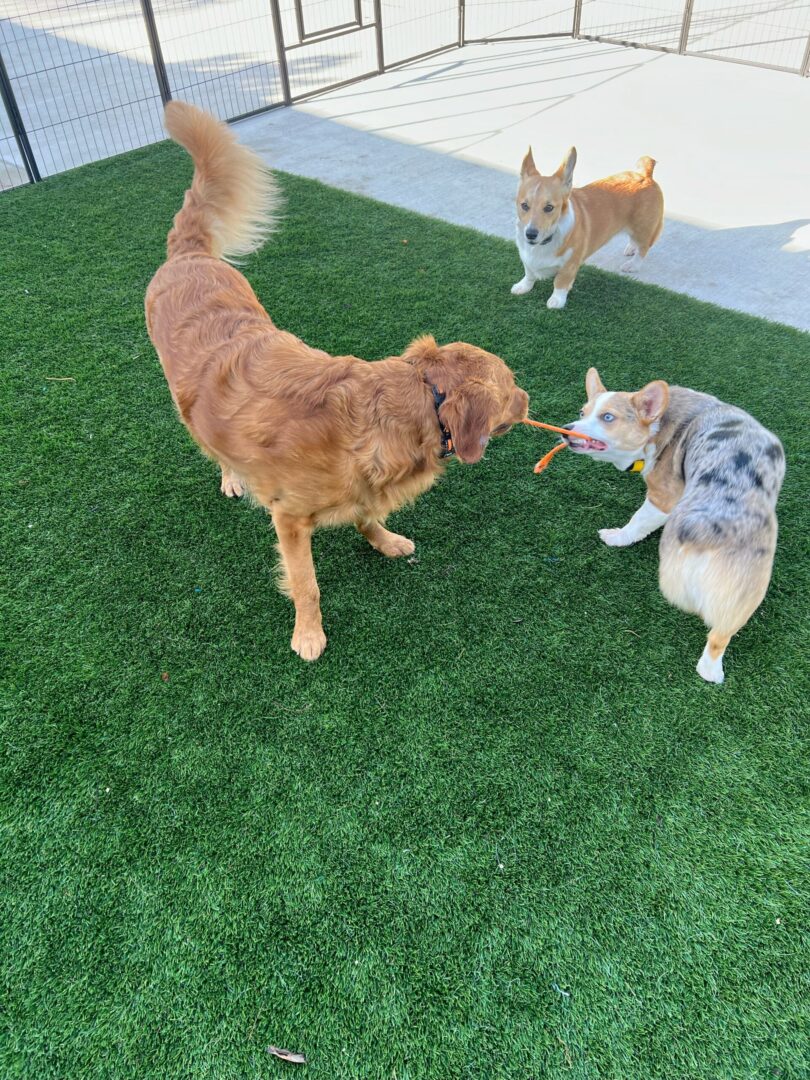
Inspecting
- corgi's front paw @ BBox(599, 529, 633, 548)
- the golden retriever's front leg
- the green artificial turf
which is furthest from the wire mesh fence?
corgi's front paw @ BBox(599, 529, 633, 548)

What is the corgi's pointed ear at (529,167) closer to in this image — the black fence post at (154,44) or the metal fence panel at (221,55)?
the black fence post at (154,44)

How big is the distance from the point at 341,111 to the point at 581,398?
274 inches

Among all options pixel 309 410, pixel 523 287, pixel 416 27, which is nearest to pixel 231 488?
pixel 309 410

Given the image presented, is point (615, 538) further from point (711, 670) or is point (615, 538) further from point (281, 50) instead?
point (281, 50)

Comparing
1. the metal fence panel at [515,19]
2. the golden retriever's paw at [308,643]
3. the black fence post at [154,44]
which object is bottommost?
the golden retriever's paw at [308,643]

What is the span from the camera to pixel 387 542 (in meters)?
3.48

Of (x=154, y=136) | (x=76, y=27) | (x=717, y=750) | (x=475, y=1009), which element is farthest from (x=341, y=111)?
(x=475, y=1009)

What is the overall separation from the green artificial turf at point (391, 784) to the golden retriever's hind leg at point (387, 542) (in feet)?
0.27

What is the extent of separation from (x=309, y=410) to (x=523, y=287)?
3.56m

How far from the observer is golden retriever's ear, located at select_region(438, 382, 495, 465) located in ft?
8.18

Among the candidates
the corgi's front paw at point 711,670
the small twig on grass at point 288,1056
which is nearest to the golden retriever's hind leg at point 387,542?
the corgi's front paw at point 711,670

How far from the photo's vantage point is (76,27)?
12016mm

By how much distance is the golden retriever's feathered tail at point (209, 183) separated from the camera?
3.65m

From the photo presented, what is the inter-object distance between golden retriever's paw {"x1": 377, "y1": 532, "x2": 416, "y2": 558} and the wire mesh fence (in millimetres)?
6545
